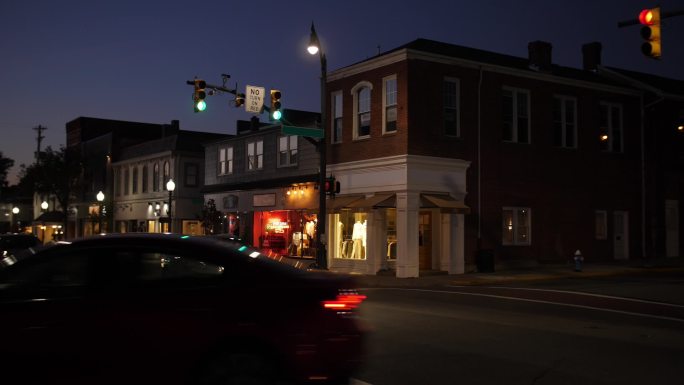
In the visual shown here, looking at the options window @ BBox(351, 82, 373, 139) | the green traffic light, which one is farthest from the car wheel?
window @ BBox(351, 82, 373, 139)

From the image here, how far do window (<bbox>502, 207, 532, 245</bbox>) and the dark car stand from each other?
22.3 meters

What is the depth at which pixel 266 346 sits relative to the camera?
18.9 ft

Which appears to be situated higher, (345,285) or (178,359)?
(345,285)

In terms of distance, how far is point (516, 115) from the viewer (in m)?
27.8

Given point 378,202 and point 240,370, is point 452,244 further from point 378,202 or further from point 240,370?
point 240,370

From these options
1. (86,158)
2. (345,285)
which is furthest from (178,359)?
(86,158)

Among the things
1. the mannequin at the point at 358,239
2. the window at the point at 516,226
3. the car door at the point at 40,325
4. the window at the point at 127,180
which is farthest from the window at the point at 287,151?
the car door at the point at 40,325

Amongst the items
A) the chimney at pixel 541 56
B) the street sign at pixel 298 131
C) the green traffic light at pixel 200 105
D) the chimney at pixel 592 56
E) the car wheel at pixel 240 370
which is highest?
the chimney at pixel 592 56

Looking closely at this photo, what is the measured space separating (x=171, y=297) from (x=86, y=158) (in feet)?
179

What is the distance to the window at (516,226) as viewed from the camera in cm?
2745

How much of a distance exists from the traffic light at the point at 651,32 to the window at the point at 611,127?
18.0 m

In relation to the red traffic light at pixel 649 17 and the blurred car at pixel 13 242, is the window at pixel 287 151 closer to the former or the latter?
the blurred car at pixel 13 242

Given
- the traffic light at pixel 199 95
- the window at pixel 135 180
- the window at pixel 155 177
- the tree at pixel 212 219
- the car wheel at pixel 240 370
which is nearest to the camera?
the car wheel at pixel 240 370

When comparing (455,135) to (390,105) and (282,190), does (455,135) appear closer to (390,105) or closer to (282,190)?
(390,105)
